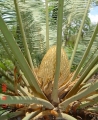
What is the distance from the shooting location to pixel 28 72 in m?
1.62

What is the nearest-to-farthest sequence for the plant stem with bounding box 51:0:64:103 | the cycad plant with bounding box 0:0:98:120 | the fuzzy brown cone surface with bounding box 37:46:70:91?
the plant stem with bounding box 51:0:64:103, the cycad plant with bounding box 0:0:98:120, the fuzzy brown cone surface with bounding box 37:46:70:91

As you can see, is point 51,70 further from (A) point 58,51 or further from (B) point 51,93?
(A) point 58,51

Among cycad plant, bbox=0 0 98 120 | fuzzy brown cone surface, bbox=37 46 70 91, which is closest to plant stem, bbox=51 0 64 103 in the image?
cycad plant, bbox=0 0 98 120

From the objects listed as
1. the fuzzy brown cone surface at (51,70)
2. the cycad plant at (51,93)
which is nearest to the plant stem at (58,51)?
the cycad plant at (51,93)

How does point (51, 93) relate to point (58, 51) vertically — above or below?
below

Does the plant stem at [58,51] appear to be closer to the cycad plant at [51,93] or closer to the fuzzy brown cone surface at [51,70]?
the cycad plant at [51,93]

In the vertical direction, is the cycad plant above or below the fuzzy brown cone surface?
below

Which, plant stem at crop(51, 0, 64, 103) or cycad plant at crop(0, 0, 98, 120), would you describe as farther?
cycad plant at crop(0, 0, 98, 120)

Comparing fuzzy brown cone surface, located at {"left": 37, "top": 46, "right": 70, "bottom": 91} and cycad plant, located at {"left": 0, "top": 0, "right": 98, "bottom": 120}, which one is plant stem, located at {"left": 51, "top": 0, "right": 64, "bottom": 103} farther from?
fuzzy brown cone surface, located at {"left": 37, "top": 46, "right": 70, "bottom": 91}

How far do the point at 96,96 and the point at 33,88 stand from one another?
443mm

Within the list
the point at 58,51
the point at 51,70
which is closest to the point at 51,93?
the point at 51,70

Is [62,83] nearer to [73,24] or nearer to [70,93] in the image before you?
Answer: [70,93]

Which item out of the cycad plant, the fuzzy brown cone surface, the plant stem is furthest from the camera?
the fuzzy brown cone surface

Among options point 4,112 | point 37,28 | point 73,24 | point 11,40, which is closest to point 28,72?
point 11,40
